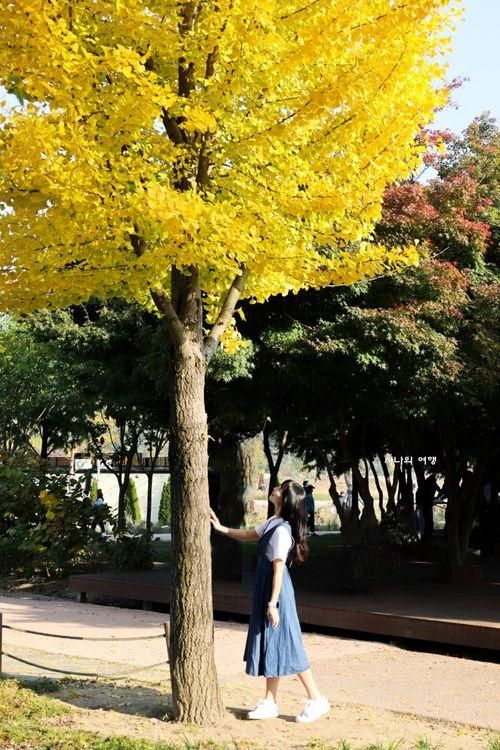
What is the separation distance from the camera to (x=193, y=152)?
7.43 meters

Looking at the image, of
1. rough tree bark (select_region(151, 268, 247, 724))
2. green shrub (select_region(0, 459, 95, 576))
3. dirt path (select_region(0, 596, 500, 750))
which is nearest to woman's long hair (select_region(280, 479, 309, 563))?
rough tree bark (select_region(151, 268, 247, 724))

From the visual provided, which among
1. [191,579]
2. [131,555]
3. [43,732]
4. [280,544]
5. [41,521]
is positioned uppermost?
[41,521]

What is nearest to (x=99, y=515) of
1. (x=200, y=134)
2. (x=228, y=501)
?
(x=228, y=501)

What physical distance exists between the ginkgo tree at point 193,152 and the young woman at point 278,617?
0.37 metres

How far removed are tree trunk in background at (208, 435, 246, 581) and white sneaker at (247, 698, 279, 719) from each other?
896 cm

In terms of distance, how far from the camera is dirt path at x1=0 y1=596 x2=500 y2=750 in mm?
7039

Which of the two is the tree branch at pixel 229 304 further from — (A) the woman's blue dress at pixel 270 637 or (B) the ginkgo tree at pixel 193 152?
(A) the woman's blue dress at pixel 270 637

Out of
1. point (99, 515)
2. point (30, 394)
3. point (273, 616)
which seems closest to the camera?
point (273, 616)

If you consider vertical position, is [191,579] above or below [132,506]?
below

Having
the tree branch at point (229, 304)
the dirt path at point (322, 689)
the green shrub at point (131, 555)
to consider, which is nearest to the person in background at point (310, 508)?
the green shrub at point (131, 555)

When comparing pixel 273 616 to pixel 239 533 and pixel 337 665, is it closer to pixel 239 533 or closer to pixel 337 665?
pixel 239 533

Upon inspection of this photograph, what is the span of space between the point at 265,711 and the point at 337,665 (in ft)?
10.3

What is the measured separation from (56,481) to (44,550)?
5.53ft

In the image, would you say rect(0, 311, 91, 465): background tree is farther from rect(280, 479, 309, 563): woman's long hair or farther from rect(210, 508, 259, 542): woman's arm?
rect(280, 479, 309, 563): woman's long hair
